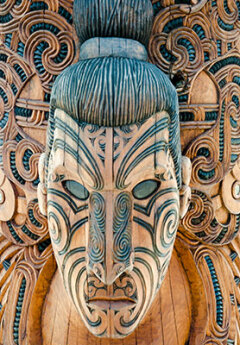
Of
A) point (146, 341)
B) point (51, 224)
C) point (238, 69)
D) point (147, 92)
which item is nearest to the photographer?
point (147, 92)

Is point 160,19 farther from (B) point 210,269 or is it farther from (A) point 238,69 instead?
(B) point 210,269

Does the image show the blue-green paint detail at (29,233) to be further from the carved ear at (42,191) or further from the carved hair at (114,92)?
the carved hair at (114,92)

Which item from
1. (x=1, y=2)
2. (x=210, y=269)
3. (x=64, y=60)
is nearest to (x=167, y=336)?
(x=210, y=269)

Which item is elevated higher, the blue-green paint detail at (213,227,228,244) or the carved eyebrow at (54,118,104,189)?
the carved eyebrow at (54,118,104,189)

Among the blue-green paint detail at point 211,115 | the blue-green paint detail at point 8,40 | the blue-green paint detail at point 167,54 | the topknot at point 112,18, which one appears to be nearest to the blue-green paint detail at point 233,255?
the blue-green paint detail at point 211,115

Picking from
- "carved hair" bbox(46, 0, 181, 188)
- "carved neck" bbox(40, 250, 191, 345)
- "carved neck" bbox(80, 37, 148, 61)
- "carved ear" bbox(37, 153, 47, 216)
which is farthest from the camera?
"carved neck" bbox(40, 250, 191, 345)

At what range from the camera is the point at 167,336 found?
A: 215 centimetres

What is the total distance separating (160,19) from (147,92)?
0.47 m

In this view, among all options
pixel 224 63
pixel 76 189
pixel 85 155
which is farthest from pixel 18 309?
pixel 224 63

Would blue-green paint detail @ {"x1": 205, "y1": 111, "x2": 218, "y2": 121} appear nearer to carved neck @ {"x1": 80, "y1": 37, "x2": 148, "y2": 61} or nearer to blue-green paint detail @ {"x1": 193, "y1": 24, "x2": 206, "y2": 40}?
blue-green paint detail @ {"x1": 193, "y1": 24, "x2": 206, "y2": 40}

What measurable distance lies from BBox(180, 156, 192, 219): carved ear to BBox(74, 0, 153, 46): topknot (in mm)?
377

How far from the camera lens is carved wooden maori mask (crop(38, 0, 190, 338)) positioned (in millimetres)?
1803

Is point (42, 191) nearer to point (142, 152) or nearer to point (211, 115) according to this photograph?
point (142, 152)

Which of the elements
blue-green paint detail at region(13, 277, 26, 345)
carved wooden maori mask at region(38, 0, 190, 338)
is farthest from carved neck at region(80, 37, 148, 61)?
blue-green paint detail at region(13, 277, 26, 345)
